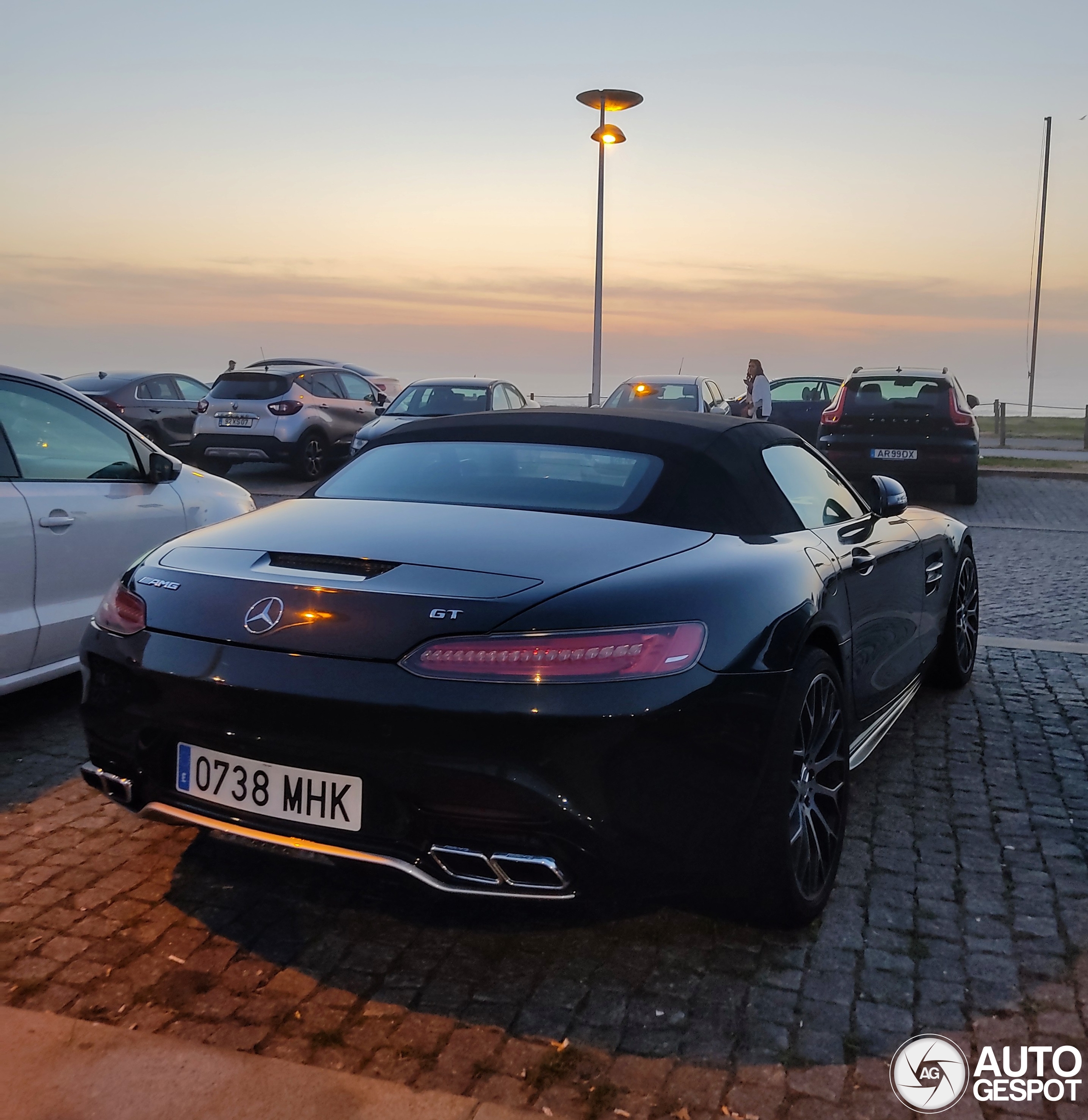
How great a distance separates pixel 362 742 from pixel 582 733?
508 mm

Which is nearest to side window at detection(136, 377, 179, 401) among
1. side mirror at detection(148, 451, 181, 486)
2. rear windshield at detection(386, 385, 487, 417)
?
rear windshield at detection(386, 385, 487, 417)

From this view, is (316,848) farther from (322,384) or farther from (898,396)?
(322,384)

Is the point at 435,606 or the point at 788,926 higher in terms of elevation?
the point at 435,606

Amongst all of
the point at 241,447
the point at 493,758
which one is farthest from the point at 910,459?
the point at 493,758

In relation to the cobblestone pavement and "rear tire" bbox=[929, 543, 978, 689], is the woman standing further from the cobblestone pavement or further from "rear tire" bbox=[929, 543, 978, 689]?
the cobblestone pavement

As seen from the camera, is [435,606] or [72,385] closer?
[435,606]

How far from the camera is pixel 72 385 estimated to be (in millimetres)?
18156

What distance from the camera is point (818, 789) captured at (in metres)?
3.50

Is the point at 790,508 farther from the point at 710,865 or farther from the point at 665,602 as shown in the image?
the point at 710,865

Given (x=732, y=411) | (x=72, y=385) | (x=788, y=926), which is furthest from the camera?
(x=732, y=411)

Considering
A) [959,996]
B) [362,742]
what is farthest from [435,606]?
[959,996]

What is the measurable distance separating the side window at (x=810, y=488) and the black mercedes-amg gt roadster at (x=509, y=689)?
37 centimetres

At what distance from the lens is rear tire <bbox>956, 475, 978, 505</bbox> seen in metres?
15.3

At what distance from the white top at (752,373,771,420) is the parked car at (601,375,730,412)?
748 millimetres
